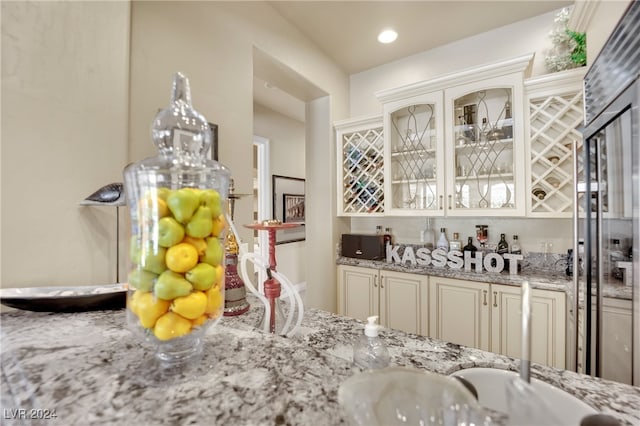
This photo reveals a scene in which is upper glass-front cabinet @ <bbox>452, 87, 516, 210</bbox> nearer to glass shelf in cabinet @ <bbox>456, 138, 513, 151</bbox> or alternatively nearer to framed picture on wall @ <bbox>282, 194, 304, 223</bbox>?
glass shelf in cabinet @ <bbox>456, 138, 513, 151</bbox>

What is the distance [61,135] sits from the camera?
3.32 feet

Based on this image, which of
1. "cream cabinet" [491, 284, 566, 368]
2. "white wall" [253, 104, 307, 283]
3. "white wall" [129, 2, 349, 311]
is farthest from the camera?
"white wall" [253, 104, 307, 283]

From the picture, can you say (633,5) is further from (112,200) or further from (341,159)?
(341,159)

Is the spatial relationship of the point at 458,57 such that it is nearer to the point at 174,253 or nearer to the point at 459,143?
the point at 459,143

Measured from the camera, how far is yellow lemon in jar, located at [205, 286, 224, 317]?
1.80 ft

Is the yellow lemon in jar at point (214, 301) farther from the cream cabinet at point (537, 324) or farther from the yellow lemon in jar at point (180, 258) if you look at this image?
the cream cabinet at point (537, 324)

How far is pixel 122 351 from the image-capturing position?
1.92 ft

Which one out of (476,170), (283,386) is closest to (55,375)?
(283,386)

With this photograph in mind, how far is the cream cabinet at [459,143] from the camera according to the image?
6.58 feet

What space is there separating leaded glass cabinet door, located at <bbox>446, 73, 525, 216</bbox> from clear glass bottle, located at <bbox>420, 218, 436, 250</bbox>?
1.36 feet

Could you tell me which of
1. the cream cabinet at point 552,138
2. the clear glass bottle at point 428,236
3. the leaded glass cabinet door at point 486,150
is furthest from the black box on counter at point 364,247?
the cream cabinet at point 552,138

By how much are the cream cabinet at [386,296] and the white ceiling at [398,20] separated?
2.10m

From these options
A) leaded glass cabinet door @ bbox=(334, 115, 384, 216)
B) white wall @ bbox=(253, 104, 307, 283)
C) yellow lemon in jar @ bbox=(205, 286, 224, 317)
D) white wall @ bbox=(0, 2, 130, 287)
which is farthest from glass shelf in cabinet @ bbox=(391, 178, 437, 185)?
yellow lemon in jar @ bbox=(205, 286, 224, 317)

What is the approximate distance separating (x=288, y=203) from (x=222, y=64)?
2648 millimetres
